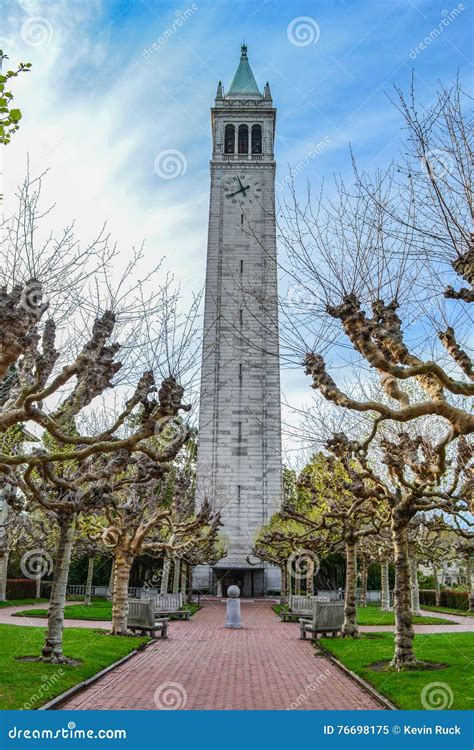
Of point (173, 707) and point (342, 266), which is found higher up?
A: point (342, 266)

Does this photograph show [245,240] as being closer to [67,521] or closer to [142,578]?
[142,578]

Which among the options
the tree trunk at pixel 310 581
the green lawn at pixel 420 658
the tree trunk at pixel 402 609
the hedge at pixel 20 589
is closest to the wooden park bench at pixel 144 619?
the green lawn at pixel 420 658

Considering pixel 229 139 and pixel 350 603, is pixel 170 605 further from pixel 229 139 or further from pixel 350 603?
pixel 229 139

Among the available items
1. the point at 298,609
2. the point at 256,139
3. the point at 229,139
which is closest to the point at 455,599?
the point at 298,609

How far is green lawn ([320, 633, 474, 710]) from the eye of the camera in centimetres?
1023

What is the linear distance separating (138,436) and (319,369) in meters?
3.03

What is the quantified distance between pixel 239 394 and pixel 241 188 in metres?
19.9

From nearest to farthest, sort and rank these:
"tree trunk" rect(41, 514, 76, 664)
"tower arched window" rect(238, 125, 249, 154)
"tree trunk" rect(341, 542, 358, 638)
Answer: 1. "tree trunk" rect(41, 514, 76, 664)
2. "tree trunk" rect(341, 542, 358, 638)
3. "tower arched window" rect(238, 125, 249, 154)

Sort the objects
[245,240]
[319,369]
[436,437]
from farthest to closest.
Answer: [245,240] → [436,437] → [319,369]

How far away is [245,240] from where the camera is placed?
56.5 m

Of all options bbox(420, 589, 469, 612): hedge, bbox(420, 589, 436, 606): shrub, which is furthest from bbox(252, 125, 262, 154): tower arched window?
bbox(420, 589, 469, 612): hedge

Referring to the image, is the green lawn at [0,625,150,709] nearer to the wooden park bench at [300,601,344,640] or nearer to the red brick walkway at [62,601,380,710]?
the red brick walkway at [62,601,380,710]

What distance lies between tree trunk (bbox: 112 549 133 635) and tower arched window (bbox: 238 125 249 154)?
5132cm

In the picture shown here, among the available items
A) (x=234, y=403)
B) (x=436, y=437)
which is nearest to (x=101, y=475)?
(x=436, y=437)
